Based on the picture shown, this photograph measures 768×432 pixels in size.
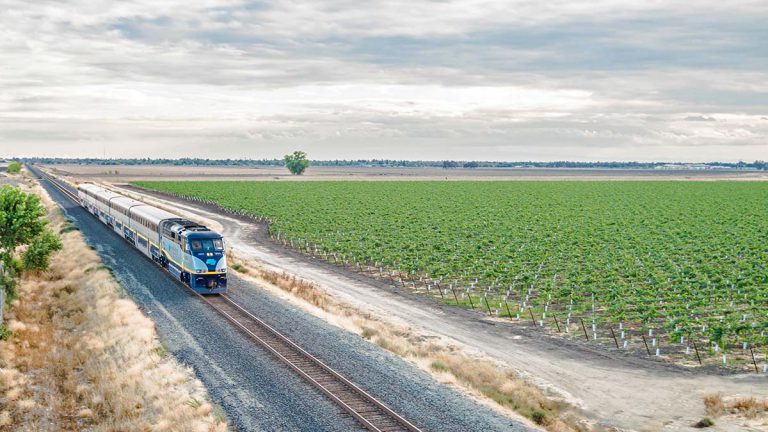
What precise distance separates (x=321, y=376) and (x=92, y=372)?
10.0 meters

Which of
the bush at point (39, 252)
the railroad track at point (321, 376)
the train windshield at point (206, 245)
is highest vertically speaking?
the train windshield at point (206, 245)

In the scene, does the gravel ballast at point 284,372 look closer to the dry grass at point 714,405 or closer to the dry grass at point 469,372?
the dry grass at point 469,372

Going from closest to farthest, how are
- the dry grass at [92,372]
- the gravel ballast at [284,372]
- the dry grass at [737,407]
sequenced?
the gravel ballast at [284,372] < the dry grass at [92,372] < the dry grass at [737,407]

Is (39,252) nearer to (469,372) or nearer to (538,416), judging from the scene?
(469,372)

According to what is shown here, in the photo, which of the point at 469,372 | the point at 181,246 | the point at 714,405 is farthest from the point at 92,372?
the point at 714,405

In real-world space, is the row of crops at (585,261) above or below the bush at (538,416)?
above

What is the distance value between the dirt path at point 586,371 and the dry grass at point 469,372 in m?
1.09

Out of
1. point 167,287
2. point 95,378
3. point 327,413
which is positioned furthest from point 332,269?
point 327,413

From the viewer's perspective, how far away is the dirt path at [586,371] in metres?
25.3

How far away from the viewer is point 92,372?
28594 millimetres

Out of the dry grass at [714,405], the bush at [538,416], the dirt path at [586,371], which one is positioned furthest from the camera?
the dirt path at [586,371]

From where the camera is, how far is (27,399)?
27.0 metres

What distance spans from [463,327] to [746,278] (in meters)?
23.4

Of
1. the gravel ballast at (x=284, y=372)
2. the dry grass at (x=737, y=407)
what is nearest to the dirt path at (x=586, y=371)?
the dry grass at (x=737, y=407)
